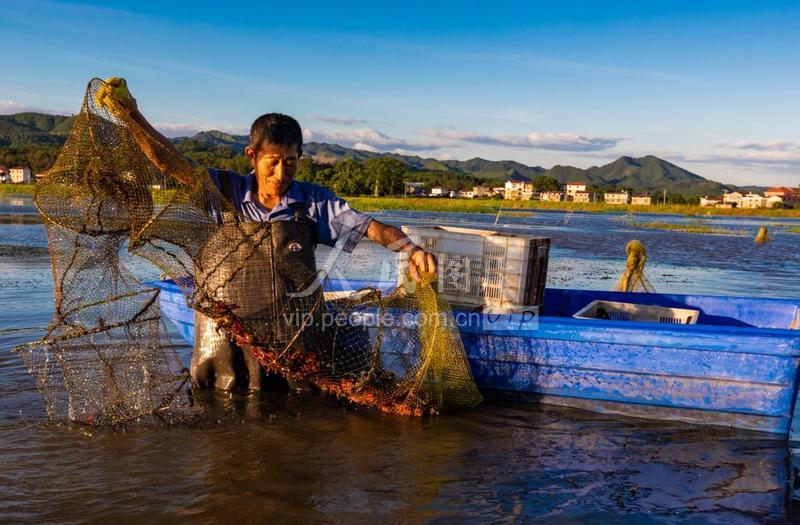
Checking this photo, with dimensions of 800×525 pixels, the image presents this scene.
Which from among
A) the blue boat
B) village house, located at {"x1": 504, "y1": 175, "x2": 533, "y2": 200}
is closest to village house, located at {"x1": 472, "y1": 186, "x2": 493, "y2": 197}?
village house, located at {"x1": 504, "y1": 175, "x2": 533, "y2": 200}

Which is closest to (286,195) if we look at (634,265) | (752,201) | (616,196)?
(634,265)

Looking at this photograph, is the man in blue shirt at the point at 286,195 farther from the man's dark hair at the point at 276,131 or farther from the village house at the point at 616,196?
the village house at the point at 616,196

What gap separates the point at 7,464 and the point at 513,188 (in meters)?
176

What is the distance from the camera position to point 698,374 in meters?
5.13

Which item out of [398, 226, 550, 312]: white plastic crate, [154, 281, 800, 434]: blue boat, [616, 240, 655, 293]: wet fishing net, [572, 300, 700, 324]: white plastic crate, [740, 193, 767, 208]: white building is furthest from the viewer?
[740, 193, 767, 208]: white building

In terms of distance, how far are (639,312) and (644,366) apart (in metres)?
1.92

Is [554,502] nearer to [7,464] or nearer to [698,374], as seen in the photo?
[698,374]

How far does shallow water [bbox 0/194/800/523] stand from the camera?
3691 millimetres

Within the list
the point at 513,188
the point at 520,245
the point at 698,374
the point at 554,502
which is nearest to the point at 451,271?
the point at 520,245

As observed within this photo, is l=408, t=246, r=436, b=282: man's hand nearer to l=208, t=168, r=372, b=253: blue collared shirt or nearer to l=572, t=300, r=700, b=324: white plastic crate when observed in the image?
l=208, t=168, r=372, b=253: blue collared shirt

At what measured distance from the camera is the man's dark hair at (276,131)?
439 cm

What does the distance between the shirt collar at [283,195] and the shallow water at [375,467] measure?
5.40 feet

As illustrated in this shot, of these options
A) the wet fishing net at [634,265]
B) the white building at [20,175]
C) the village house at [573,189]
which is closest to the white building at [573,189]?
the village house at [573,189]

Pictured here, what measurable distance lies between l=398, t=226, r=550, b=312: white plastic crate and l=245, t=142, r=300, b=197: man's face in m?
1.82
